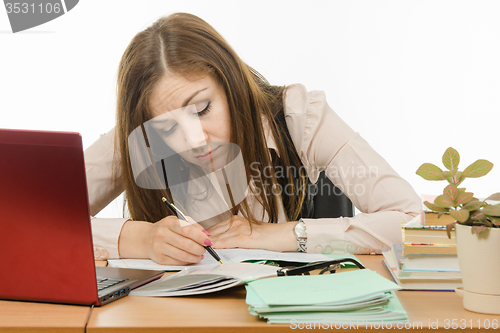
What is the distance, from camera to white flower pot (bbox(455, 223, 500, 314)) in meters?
0.54

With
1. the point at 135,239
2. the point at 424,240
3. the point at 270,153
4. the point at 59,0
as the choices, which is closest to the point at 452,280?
the point at 424,240

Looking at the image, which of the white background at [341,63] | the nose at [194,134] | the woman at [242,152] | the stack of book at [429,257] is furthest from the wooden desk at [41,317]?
the white background at [341,63]

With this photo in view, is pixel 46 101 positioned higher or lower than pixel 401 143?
higher

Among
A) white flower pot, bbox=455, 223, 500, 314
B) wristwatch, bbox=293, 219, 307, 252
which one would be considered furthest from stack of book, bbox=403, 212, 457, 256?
wristwatch, bbox=293, 219, 307, 252

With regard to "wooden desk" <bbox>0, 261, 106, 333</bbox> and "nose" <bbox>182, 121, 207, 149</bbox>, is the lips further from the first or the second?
"wooden desk" <bbox>0, 261, 106, 333</bbox>

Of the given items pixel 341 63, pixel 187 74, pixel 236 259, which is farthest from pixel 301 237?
pixel 341 63

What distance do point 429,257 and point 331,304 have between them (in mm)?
245

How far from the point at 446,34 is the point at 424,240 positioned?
2.35 m

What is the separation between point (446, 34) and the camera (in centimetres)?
262

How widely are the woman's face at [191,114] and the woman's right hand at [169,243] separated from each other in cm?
30

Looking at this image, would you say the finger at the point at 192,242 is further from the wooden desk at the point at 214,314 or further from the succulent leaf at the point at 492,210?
the succulent leaf at the point at 492,210

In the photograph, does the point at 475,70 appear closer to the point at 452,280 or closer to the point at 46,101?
the point at 452,280

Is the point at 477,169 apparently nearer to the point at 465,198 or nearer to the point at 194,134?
the point at 465,198

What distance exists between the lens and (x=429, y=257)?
2.25ft
